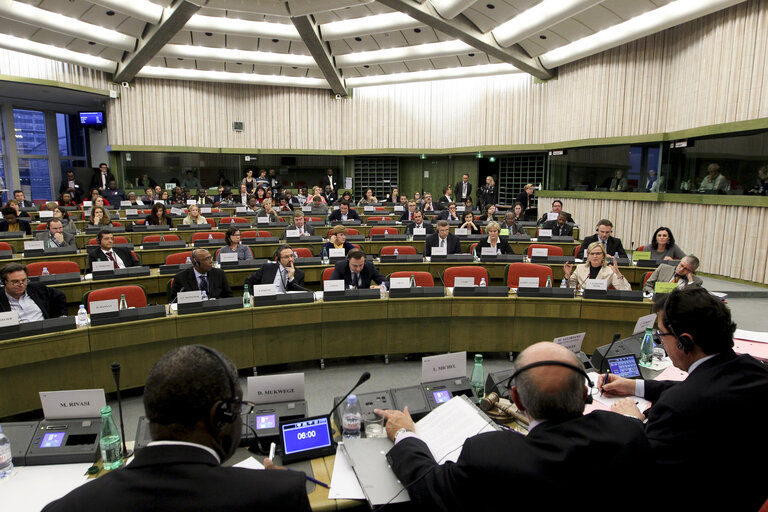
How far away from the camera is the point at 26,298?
13.9 ft

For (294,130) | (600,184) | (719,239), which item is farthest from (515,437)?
(294,130)

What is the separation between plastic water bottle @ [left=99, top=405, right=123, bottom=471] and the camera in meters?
2.04

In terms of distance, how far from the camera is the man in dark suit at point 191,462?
1053 millimetres

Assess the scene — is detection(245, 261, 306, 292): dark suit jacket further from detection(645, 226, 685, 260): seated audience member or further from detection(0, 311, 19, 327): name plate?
detection(645, 226, 685, 260): seated audience member

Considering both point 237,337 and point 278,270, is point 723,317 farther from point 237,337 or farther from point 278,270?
point 278,270

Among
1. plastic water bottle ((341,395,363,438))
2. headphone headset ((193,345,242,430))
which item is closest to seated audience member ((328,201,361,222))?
plastic water bottle ((341,395,363,438))

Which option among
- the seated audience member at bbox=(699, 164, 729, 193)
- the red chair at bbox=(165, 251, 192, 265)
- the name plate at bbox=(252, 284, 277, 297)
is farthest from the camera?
the seated audience member at bbox=(699, 164, 729, 193)

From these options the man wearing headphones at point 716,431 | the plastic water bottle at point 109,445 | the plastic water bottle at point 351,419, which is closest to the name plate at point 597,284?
the man wearing headphones at point 716,431

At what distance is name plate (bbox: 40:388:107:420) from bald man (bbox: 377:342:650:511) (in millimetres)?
1616

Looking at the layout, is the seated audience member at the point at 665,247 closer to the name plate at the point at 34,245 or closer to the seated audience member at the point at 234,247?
the seated audience member at the point at 234,247

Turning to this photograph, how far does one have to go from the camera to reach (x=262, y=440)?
2158 mm

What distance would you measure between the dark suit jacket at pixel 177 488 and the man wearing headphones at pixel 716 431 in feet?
4.45

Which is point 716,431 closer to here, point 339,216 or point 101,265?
point 101,265

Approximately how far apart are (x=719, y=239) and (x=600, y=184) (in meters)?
3.61
